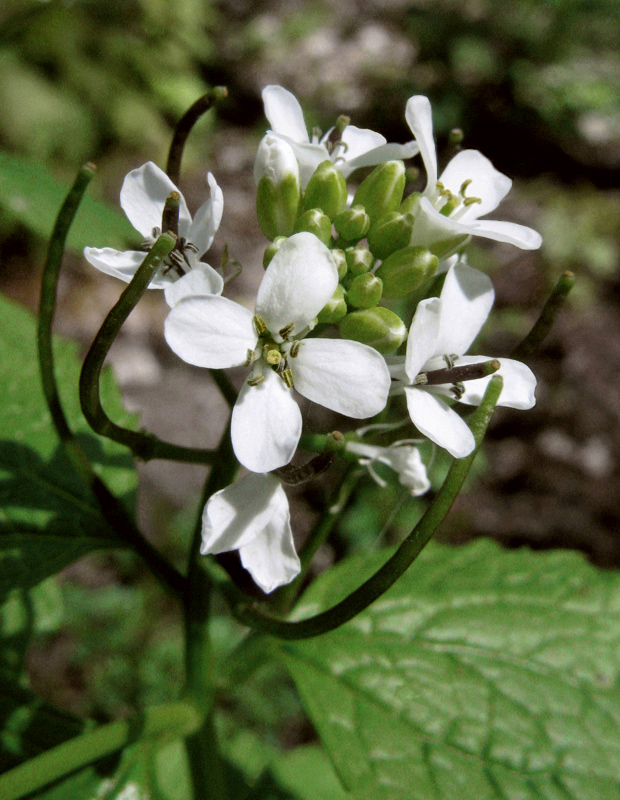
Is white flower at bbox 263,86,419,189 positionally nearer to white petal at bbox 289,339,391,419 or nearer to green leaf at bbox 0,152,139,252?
white petal at bbox 289,339,391,419

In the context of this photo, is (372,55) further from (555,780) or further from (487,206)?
(555,780)

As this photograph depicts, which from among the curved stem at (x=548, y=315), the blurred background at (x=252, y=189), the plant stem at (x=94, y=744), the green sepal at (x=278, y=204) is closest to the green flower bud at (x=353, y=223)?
the green sepal at (x=278, y=204)

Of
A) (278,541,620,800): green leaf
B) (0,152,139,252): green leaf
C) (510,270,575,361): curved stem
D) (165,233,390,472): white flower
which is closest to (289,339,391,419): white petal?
(165,233,390,472): white flower

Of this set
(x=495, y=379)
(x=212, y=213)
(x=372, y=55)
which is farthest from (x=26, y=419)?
(x=372, y=55)

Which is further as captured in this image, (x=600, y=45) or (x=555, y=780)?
(x=600, y=45)

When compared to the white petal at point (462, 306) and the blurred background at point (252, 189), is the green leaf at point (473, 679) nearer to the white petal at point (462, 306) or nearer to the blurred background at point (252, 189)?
the white petal at point (462, 306)

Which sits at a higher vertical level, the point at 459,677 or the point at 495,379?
the point at 495,379

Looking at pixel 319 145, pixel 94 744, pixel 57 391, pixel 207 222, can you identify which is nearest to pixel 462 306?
pixel 319 145
